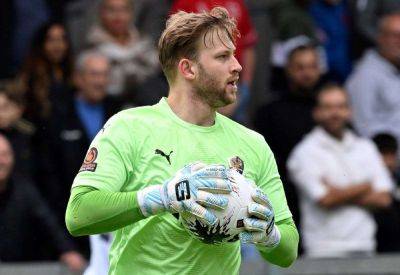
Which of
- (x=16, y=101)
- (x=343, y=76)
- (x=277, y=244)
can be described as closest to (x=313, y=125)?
(x=343, y=76)

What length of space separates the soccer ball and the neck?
0.47 m

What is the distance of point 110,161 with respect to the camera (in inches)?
192

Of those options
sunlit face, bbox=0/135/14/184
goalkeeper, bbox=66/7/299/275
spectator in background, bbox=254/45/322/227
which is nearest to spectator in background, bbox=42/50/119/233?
sunlit face, bbox=0/135/14/184

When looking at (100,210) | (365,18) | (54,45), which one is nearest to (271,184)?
(100,210)

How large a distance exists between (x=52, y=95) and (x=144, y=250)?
510 cm

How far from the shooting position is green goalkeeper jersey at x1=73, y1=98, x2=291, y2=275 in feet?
16.1

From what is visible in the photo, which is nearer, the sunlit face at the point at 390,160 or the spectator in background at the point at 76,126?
the spectator in background at the point at 76,126

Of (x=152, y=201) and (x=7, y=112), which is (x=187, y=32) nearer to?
(x=152, y=201)

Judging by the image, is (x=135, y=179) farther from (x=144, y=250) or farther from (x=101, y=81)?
(x=101, y=81)

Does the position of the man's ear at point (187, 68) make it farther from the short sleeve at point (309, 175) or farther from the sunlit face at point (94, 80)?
the sunlit face at point (94, 80)

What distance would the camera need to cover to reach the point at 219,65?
5.11 m

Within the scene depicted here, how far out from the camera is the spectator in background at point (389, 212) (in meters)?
9.98

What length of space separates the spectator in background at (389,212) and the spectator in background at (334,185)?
0.49 feet

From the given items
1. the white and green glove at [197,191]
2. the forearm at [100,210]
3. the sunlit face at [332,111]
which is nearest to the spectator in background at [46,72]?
the sunlit face at [332,111]
